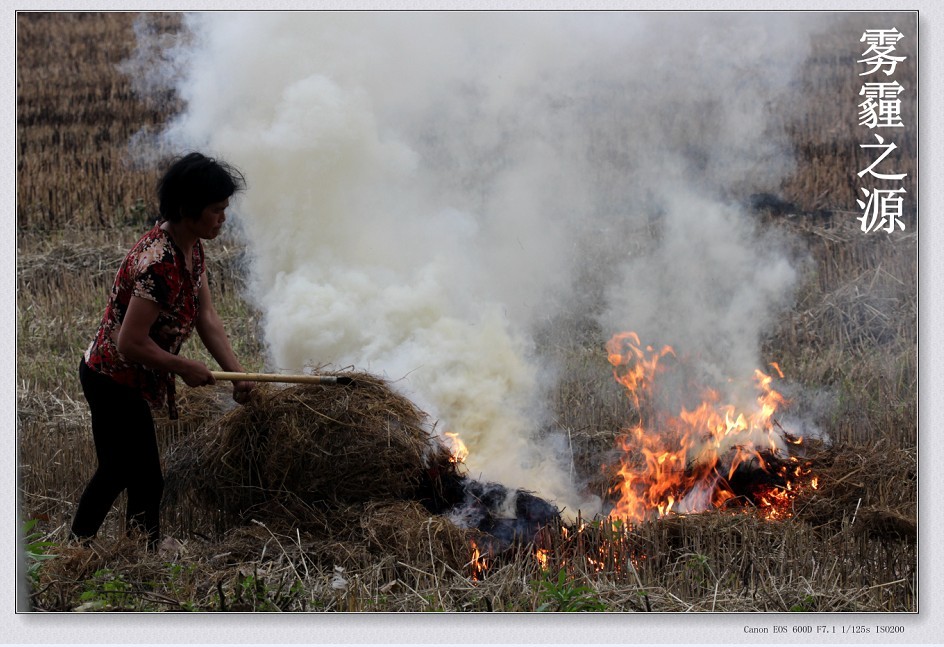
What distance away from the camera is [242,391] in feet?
13.8

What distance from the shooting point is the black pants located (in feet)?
12.6

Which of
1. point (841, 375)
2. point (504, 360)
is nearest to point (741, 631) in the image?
point (504, 360)

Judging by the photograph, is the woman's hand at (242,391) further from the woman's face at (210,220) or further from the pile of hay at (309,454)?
the woman's face at (210,220)

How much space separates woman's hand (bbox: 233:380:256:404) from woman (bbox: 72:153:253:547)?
0.40 ft

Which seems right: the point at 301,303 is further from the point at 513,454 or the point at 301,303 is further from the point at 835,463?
the point at 835,463

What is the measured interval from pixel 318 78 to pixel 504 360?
68.5 inches

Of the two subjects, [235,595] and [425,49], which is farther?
[425,49]

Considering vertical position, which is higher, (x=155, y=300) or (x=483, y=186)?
(x=483, y=186)

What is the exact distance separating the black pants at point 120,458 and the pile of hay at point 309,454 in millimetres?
367

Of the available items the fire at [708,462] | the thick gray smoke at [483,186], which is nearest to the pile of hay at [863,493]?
the fire at [708,462]

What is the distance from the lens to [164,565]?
403cm

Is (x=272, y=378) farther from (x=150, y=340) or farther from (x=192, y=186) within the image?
(x=192, y=186)

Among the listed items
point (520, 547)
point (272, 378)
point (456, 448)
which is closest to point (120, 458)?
point (272, 378)

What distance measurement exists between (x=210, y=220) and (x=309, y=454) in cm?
111
